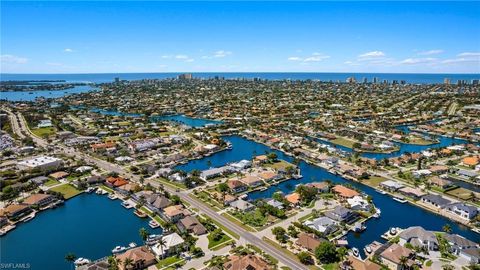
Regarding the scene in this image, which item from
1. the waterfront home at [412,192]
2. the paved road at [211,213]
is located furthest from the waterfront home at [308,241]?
the waterfront home at [412,192]

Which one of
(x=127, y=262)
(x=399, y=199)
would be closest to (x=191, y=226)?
(x=127, y=262)

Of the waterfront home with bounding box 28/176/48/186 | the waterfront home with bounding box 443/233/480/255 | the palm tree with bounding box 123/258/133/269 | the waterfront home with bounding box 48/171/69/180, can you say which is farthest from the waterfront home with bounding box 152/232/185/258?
the waterfront home with bounding box 48/171/69/180

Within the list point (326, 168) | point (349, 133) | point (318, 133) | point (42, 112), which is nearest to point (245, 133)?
point (318, 133)

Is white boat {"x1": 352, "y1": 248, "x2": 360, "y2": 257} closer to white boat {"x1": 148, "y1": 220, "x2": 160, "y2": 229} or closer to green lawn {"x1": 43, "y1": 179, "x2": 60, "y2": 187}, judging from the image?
white boat {"x1": 148, "y1": 220, "x2": 160, "y2": 229}

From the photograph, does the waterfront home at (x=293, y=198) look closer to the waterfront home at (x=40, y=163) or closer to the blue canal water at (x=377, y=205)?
the blue canal water at (x=377, y=205)

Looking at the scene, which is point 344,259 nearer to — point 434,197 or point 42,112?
point 434,197

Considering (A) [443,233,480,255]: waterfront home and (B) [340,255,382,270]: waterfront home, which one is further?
(A) [443,233,480,255]: waterfront home
